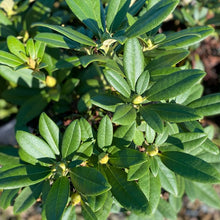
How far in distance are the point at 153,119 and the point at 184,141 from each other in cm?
28

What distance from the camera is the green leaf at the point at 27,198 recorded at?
1.14m

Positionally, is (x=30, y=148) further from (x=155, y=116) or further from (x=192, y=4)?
(x=192, y=4)

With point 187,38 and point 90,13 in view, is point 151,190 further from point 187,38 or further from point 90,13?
point 90,13

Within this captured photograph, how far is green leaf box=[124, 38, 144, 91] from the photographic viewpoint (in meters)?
1.02

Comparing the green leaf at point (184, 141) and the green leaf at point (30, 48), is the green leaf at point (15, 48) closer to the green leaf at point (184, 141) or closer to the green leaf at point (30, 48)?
the green leaf at point (30, 48)

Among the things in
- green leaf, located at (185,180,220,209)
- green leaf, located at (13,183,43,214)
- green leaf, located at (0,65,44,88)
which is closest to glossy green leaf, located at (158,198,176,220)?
green leaf, located at (185,180,220,209)

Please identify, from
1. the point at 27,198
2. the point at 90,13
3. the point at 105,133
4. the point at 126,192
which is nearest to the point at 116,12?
the point at 90,13

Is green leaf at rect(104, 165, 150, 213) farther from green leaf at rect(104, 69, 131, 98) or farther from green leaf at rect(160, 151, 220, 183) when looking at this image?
green leaf at rect(104, 69, 131, 98)

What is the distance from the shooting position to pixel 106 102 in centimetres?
100

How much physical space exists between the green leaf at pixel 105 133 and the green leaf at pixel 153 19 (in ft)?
1.06

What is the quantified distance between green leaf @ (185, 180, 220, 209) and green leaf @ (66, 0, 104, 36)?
101cm

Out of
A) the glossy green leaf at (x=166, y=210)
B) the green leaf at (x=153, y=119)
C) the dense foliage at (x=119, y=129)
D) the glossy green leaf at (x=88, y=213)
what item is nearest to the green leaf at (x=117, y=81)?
the dense foliage at (x=119, y=129)

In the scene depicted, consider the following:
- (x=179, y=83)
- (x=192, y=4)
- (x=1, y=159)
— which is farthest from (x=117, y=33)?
(x=192, y=4)

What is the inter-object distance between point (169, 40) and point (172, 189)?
1.93 ft
